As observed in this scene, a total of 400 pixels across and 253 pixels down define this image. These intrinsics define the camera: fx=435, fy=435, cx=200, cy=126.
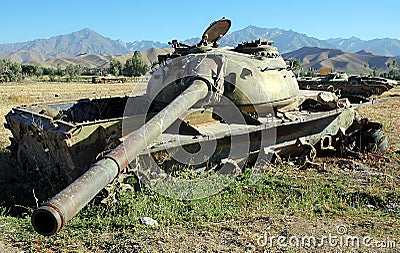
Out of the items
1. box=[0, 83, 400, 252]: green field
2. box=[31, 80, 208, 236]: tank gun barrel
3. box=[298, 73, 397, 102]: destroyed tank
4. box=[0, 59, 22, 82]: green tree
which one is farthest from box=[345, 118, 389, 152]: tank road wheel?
box=[0, 59, 22, 82]: green tree

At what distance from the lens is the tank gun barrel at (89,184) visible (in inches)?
132

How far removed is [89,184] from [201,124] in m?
4.11

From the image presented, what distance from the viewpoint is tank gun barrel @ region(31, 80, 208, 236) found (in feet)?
11.0

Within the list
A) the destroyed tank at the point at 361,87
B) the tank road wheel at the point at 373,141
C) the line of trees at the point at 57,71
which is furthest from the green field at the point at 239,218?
the line of trees at the point at 57,71

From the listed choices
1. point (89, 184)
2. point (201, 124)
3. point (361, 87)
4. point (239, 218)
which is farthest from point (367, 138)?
point (89, 184)

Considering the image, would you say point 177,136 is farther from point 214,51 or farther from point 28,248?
point 28,248

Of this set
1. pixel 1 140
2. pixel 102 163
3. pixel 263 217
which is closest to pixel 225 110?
pixel 263 217

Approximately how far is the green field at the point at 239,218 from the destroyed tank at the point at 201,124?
49 centimetres

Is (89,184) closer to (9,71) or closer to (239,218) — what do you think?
(239,218)

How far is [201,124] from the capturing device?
25.1 ft

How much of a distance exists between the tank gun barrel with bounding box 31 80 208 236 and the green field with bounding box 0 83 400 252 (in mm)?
1107

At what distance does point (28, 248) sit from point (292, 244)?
2918 millimetres

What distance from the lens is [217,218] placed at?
18.6 feet

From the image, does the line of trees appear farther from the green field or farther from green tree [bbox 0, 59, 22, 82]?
the green field
